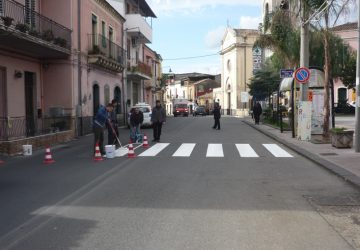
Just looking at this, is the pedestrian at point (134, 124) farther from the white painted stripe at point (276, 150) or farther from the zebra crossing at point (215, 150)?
the white painted stripe at point (276, 150)

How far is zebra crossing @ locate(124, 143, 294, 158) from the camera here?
15922 mm

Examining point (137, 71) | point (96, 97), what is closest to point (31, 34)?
point (96, 97)

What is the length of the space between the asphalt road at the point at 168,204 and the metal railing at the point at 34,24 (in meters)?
6.16

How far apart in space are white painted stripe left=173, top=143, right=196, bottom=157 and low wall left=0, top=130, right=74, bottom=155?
17.6ft

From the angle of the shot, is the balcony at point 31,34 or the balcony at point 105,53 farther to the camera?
the balcony at point 105,53

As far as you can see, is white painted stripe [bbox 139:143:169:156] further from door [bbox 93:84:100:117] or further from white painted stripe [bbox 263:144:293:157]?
door [bbox 93:84:100:117]

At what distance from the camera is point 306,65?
837 inches

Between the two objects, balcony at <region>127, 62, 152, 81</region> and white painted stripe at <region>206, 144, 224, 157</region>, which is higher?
balcony at <region>127, 62, 152, 81</region>

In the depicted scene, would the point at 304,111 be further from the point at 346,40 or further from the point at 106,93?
the point at 346,40

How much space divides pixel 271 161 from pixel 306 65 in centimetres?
829

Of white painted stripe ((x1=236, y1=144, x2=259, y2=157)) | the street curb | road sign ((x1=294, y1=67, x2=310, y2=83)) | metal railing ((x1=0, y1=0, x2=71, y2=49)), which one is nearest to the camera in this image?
the street curb

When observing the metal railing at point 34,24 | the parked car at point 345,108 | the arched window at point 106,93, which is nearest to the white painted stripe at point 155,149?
the metal railing at point 34,24

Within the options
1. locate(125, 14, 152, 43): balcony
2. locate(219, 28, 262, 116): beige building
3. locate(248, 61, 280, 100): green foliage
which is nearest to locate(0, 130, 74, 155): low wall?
locate(125, 14, 152, 43): balcony

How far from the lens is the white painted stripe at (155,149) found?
16409 mm
